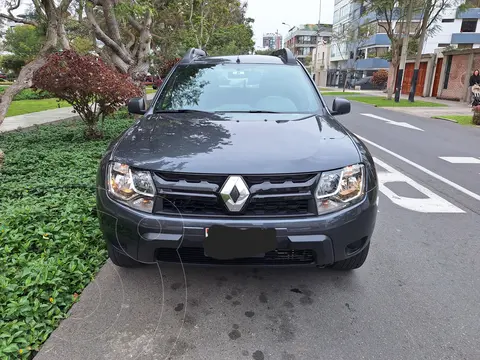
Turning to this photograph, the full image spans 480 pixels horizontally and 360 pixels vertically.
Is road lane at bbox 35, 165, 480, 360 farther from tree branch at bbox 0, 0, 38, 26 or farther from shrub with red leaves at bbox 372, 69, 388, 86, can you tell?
shrub with red leaves at bbox 372, 69, 388, 86

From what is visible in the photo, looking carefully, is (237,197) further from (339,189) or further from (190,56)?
(190,56)

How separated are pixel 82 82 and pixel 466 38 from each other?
57.8 m

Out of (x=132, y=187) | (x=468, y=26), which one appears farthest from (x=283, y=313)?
(x=468, y=26)

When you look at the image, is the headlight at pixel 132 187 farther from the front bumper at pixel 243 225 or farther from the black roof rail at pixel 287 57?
the black roof rail at pixel 287 57

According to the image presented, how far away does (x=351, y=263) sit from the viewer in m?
2.77

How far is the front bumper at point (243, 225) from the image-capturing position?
2.18 meters

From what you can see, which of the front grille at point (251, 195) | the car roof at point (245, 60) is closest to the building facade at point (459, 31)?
the car roof at point (245, 60)

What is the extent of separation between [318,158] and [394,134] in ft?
29.5

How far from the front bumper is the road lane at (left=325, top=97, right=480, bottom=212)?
3.16 metres

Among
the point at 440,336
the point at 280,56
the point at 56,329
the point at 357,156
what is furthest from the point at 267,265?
the point at 280,56

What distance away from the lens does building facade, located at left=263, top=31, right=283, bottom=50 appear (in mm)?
93606

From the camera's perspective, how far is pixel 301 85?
3.68m

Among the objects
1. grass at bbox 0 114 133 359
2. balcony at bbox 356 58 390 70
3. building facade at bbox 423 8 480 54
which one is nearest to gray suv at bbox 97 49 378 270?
grass at bbox 0 114 133 359

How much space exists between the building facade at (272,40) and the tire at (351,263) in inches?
3747
